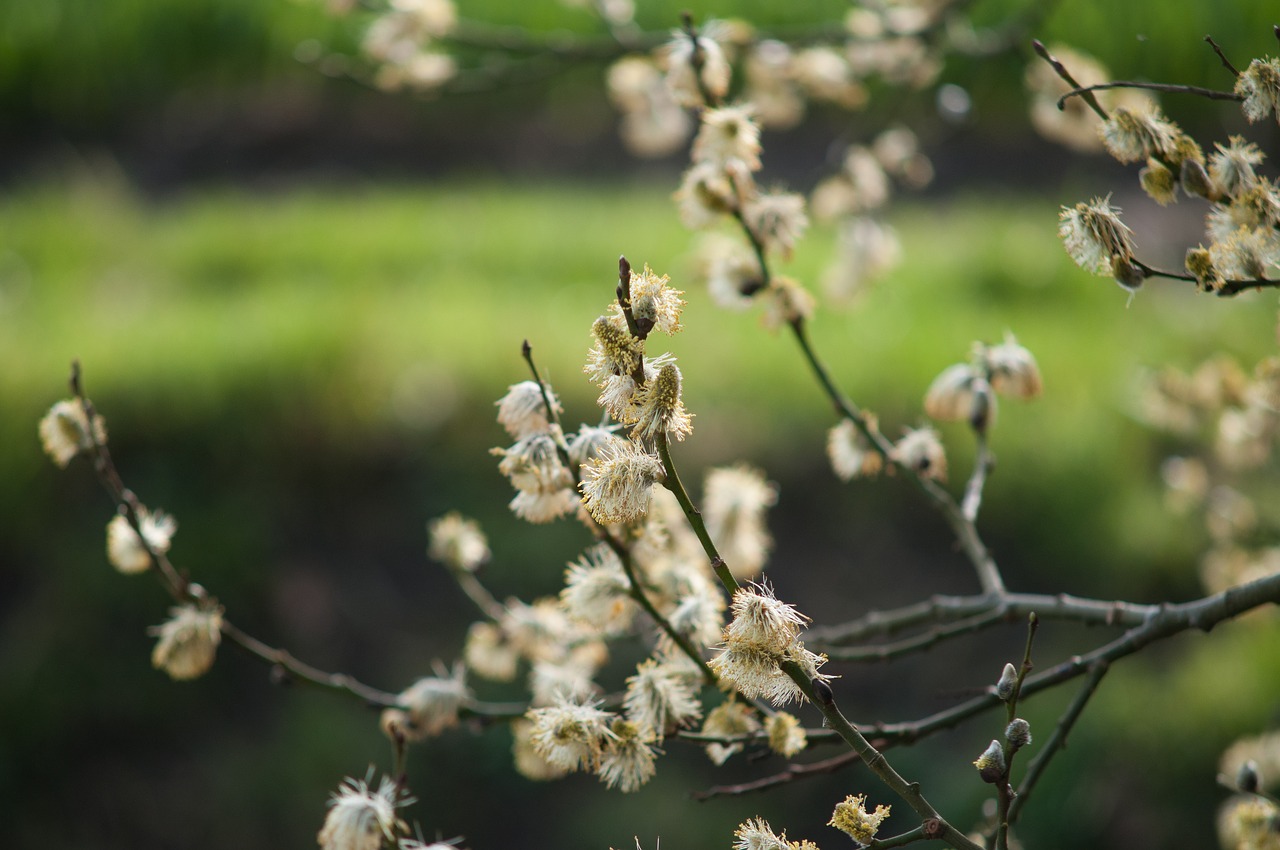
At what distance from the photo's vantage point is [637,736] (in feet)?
2.23

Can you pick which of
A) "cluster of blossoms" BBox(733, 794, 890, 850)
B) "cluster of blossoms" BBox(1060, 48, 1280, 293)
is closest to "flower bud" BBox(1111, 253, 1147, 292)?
"cluster of blossoms" BBox(1060, 48, 1280, 293)

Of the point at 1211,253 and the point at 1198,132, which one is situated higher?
the point at 1211,253

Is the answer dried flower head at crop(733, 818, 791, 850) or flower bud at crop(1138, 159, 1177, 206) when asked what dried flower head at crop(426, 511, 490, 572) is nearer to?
dried flower head at crop(733, 818, 791, 850)

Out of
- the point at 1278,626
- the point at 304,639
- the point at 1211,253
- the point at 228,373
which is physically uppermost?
the point at 1211,253

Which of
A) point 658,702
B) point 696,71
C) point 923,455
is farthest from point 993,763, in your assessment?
point 696,71

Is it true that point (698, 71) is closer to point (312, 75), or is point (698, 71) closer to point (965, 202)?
point (965, 202)

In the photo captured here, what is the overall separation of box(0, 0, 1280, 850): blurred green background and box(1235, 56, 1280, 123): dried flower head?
705 mm

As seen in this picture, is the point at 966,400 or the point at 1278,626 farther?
the point at 1278,626

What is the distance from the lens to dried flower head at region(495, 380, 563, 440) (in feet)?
2.38

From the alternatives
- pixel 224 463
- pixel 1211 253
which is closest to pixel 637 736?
pixel 1211 253

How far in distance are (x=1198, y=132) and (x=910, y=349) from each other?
3.58ft

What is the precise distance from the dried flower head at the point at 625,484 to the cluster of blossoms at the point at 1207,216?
0.99ft

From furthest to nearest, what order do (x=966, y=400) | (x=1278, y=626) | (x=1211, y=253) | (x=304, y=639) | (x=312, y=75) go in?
(x=312, y=75), (x=304, y=639), (x=1278, y=626), (x=966, y=400), (x=1211, y=253)

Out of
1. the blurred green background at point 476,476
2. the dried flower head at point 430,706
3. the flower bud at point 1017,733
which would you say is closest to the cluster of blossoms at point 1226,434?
the blurred green background at point 476,476
